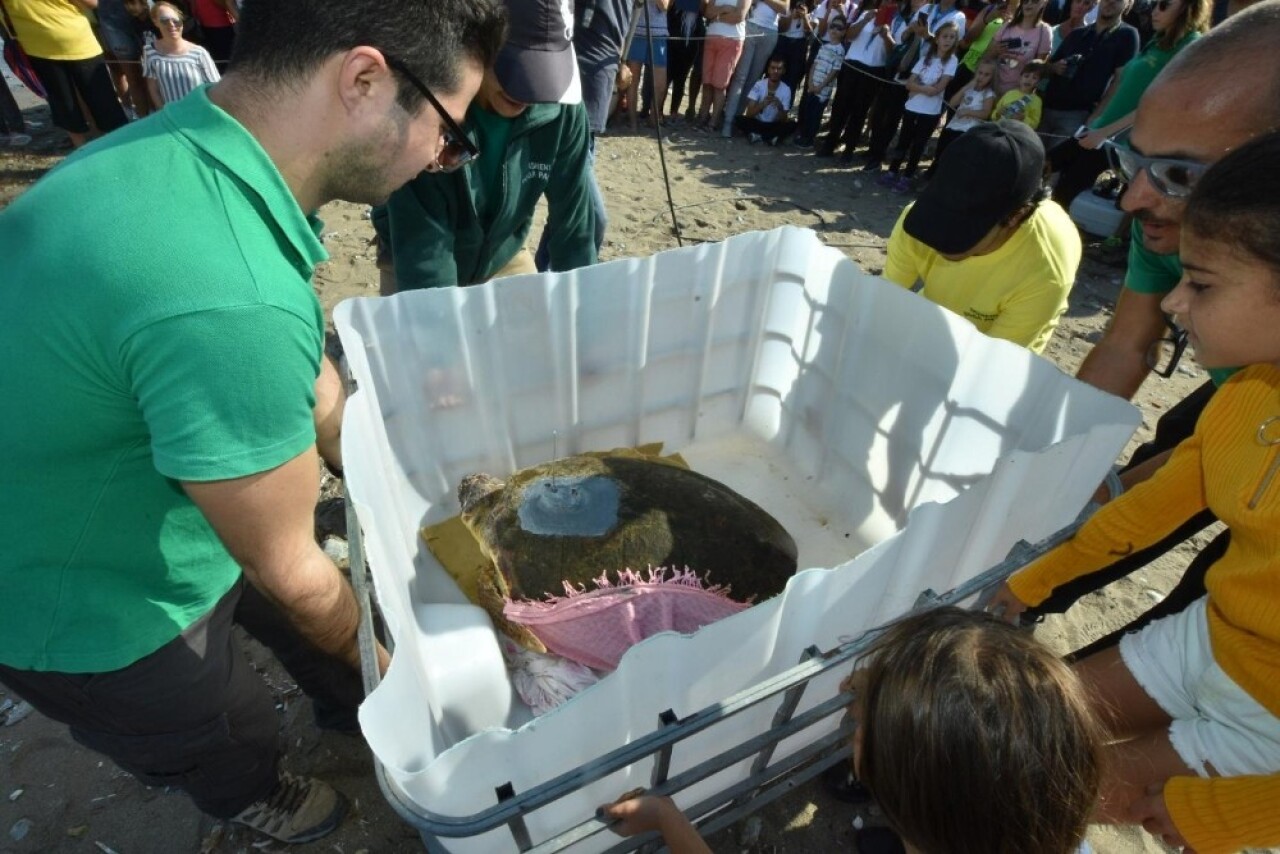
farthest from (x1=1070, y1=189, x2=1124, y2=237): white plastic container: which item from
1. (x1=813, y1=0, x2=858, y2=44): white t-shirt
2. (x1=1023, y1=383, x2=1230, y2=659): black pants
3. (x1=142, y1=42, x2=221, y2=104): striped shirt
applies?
(x1=142, y1=42, x2=221, y2=104): striped shirt

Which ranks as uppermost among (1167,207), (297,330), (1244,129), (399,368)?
(1244,129)

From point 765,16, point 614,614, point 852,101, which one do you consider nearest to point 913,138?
point 852,101

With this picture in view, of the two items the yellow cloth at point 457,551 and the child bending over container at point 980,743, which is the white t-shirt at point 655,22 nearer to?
the yellow cloth at point 457,551

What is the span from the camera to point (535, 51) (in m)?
1.88

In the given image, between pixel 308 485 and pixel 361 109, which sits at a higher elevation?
pixel 361 109

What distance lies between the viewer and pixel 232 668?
56.4 inches

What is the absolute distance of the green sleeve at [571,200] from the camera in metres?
2.28

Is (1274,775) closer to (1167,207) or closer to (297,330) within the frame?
(1167,207)

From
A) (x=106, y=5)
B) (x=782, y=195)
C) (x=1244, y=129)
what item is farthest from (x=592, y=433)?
(x=106, y=5)

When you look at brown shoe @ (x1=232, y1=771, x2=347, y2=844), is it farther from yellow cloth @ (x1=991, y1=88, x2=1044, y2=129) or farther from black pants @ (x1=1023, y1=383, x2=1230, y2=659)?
yellow cloth @ (x1=991, y1=88, x2=1044, y2=129)

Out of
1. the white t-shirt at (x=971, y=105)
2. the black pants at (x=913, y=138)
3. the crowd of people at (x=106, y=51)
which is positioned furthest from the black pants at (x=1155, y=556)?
the crowd of people at (x=106, y=51)

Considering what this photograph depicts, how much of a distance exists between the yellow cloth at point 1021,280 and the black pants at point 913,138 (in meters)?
4.72

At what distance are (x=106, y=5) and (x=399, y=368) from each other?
5471 mm

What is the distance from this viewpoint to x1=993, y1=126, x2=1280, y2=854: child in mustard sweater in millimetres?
1095
